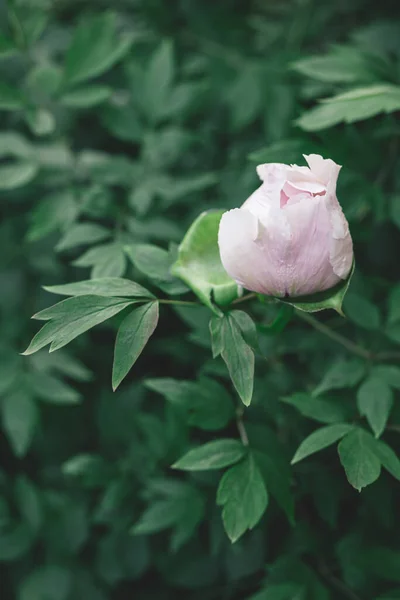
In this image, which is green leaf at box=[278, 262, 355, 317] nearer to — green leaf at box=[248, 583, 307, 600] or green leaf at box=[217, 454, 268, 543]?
green leaf at box=[217, 454, 268, 543]

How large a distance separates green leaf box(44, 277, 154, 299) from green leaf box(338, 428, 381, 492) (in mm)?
243

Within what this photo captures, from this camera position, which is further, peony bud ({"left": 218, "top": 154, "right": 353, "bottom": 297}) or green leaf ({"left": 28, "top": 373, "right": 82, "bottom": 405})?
green leaf ({"left": 28, "top": 373, "right": 82, "bottom": 405})

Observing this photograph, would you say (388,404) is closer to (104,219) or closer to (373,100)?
(373,100)

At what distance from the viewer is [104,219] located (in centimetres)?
122

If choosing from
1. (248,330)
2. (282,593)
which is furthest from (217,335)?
(282,593)

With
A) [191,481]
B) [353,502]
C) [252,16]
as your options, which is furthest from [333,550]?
[252,16]

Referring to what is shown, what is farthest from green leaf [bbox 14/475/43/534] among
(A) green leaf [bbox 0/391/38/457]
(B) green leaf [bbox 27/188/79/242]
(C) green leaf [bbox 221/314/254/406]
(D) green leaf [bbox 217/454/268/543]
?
(C) green leaf [bbox 221/314/254/406]

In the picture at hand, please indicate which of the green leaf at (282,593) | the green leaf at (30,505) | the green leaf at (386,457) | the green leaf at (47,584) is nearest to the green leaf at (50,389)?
the green leaf at (30,505)

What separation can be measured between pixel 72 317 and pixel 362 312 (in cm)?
42

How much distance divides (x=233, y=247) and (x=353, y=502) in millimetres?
493

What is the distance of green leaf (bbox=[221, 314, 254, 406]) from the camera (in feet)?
1.95

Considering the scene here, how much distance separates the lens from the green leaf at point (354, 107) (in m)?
0.77

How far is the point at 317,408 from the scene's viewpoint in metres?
0.74

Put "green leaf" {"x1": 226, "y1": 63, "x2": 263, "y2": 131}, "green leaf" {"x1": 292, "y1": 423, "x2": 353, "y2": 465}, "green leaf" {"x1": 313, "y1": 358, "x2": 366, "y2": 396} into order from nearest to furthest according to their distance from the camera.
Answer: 1. "green leaf" {"x1": 292, "y1": 423, "x2": 353, "y2": 465}
2. "green leaf" {"x1": 313, "y1": 358, "x2": 366, "y2": 396}
3. "green leaf" {"x1": 226, "y1": 63, "x2": 263, "y2": 131}
